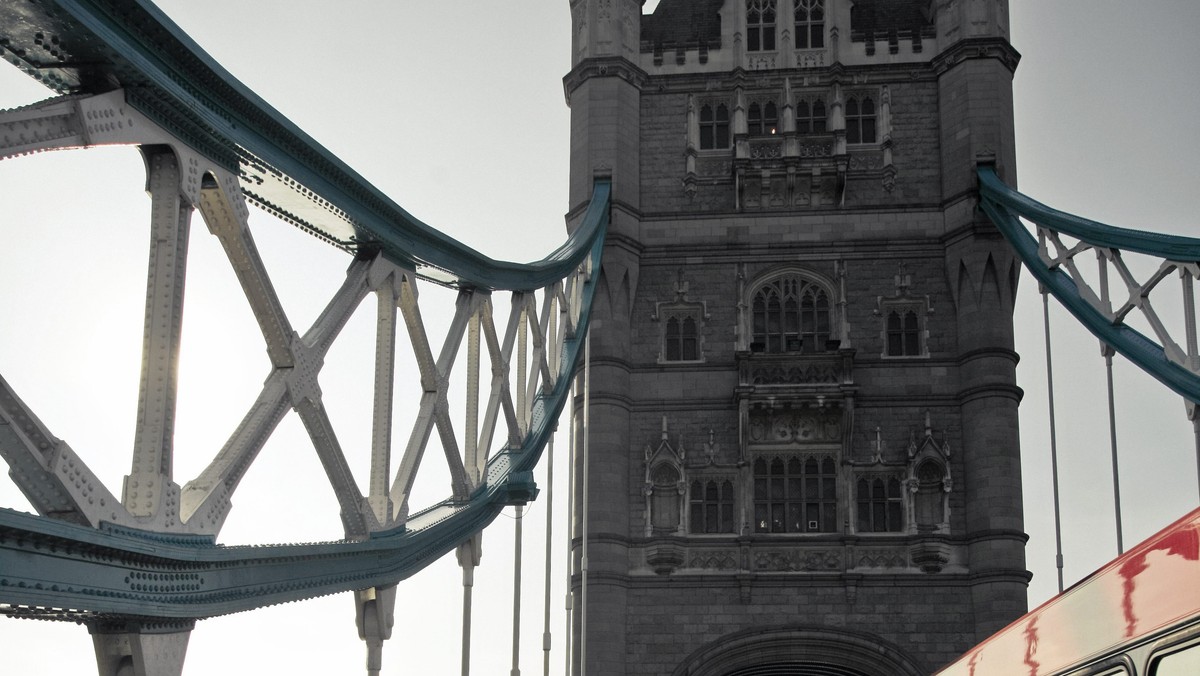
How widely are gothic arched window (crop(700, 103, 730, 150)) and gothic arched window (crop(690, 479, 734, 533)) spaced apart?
7.39 meters

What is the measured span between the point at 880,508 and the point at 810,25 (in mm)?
10751

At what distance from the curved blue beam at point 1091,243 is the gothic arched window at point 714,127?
5.40m

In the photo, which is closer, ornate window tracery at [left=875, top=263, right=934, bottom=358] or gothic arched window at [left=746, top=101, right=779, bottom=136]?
ornate window tracery at [left=875, top=263, right=934, bottom=358]

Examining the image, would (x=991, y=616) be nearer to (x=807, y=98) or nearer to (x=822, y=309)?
(x=822, y=309)

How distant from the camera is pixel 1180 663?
7695 millimetres

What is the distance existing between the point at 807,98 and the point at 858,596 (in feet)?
34.8

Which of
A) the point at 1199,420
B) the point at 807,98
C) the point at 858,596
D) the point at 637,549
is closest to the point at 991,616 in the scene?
the point at 858,596

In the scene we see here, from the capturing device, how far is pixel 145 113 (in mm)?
11820

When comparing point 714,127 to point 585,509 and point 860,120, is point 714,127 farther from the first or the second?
point 585,509

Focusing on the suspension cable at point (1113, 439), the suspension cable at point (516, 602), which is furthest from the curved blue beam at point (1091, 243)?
the suspension cable at point (516, 602)

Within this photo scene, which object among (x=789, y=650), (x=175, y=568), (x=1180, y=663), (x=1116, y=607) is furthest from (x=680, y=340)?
(x=1180, y=663)

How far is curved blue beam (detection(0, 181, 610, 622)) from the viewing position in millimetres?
9750

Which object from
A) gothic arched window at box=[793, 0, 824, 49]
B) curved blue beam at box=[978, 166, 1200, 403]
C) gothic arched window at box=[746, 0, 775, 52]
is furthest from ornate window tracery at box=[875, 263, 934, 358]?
gothic arched window at box=[746, 0, 775, 52]

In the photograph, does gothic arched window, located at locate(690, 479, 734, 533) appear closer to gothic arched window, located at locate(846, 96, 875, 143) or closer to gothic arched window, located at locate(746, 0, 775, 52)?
gothic arched window, located at locate(846, 96, 875, 143)
